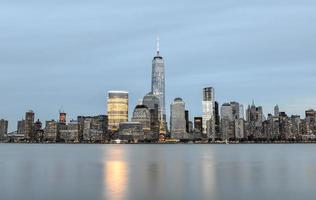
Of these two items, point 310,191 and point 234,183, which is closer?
point 310,191

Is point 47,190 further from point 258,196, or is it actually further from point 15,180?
point 258,196

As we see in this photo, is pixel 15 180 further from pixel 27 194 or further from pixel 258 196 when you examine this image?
pixel 258 196

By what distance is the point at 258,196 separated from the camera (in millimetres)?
44688

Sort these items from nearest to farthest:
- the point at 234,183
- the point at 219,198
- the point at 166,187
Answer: the point at 219,198
the point at 166,187
the point at 234,183

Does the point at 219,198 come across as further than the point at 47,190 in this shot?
No

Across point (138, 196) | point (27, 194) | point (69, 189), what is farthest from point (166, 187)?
point (27, 194)

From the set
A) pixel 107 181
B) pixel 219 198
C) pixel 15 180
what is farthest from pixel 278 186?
pixel 15 180

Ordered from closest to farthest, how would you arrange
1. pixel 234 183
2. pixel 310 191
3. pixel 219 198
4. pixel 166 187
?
→ pixel 219 198 → pixel 310 191 → pixel 166 187 → pixel 234 183

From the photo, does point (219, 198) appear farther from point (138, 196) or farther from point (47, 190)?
point (47, 190)

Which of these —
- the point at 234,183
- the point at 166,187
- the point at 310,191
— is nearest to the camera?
the point at 310,191

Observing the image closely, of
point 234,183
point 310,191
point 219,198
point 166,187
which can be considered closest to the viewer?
point 219,198

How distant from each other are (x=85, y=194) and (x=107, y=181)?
13111 millimetres

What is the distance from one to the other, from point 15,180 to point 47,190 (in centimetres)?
1303

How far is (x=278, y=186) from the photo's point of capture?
53281 millimetres
